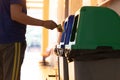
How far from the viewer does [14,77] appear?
1.57 meters

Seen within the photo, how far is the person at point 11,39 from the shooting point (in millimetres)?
1565

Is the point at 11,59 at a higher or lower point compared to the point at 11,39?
lower

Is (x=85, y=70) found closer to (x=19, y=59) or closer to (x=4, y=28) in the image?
(x=19, y=59)

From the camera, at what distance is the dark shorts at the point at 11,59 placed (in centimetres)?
157

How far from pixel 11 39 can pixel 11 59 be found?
13cm

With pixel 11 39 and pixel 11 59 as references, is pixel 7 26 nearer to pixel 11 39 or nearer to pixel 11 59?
pixel 11 39

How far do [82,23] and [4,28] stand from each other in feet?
1.70

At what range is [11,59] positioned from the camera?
1.57 metres

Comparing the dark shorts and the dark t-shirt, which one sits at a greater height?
the dark t-shirt

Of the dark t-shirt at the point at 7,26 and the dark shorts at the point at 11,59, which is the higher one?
the dark t-shirt at the point at 7,26

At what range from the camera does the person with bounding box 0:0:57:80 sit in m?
1.57

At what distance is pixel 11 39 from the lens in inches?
62.9

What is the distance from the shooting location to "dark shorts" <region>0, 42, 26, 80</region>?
157 centimetres

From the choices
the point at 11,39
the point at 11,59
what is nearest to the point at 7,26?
the point at 11,39
